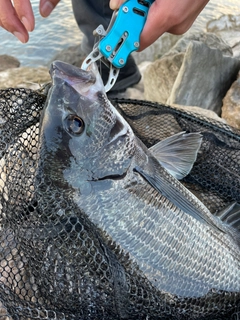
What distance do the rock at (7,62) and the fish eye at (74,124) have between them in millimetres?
8405

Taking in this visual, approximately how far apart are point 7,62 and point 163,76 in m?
5.63

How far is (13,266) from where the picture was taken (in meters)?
2.65

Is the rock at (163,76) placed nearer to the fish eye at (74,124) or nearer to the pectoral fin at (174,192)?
the pectoral fin at (174,192)

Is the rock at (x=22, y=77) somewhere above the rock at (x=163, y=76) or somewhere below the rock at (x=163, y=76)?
below

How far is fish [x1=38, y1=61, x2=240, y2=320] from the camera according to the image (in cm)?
241

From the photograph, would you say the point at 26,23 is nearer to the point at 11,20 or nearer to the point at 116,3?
the point at 11,20

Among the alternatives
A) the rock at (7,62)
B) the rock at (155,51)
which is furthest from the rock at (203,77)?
the rock at (7,62)

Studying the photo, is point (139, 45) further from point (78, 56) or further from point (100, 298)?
point (78, 56)

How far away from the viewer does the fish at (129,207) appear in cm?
241

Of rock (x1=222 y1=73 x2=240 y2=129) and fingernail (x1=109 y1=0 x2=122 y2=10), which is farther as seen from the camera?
rock (x1=222 y1=73 x2=240 y2=129)

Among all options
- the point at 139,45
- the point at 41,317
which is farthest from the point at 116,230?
the point at 139,45

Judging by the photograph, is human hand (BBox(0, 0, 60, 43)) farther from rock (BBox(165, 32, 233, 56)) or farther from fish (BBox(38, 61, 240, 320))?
rock (BBox(165, 32, 233, 56))

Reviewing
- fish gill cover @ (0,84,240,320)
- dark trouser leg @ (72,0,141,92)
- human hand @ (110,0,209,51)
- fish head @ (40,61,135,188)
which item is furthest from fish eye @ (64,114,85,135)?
dark trouser leg @ (72,0,141,92)

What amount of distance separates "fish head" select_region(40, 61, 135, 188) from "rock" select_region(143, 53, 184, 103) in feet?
13.2
